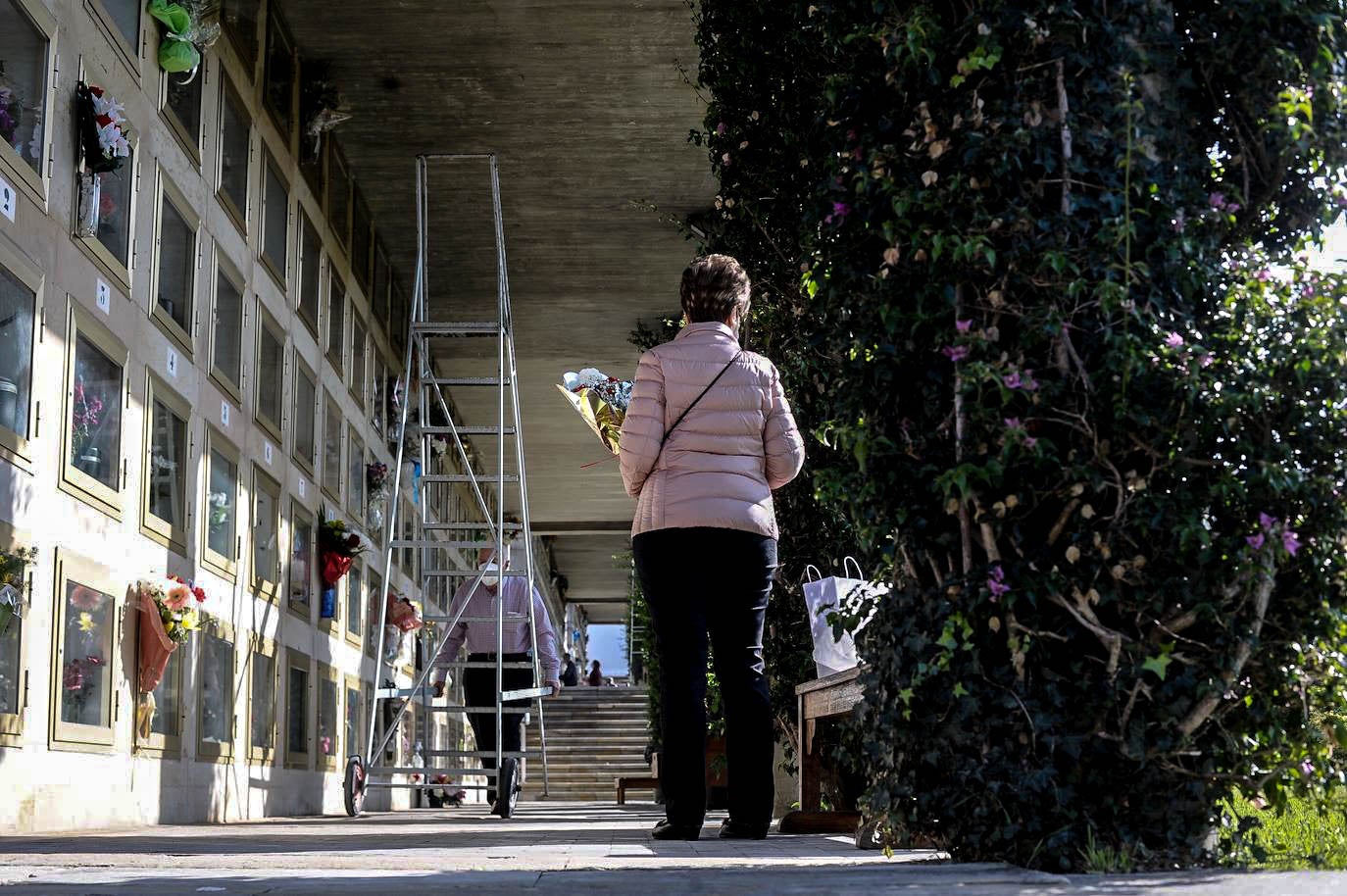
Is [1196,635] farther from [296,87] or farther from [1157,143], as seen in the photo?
[296,87]

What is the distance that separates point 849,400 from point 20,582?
3.44 metres

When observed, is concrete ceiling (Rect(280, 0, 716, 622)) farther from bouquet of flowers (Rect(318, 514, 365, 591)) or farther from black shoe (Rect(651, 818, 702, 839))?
black shoe (Rect(651, 818, 702, 839))

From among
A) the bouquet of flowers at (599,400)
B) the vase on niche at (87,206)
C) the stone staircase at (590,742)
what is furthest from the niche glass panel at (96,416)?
the stone staircase at (590,742)

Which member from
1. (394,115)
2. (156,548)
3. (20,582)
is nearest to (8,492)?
(20,582)

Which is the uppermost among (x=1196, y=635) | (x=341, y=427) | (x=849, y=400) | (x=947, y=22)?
(x=341, y=427)

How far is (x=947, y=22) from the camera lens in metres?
3.08

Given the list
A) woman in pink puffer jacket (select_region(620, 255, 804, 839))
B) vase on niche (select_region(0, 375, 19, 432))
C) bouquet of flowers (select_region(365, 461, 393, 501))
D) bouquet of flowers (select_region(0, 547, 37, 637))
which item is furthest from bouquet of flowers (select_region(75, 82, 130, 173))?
bouquet of flowers (select_region(365, 461, 393, 501))

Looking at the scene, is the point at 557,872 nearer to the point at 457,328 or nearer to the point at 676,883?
the point at 676,883

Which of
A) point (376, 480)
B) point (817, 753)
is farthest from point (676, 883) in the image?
point (376, 480)

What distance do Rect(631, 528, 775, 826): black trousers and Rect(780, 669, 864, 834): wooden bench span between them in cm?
75

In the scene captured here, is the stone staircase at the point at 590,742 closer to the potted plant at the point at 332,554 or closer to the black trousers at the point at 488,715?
the potted plant at the point at 332,554

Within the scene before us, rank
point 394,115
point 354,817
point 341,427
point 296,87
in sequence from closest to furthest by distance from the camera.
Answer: point 354,817, point 296,87, point 394,115, point 341,427

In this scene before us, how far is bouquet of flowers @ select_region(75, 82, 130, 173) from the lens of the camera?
6.00 m

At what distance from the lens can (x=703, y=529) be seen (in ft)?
12.8
